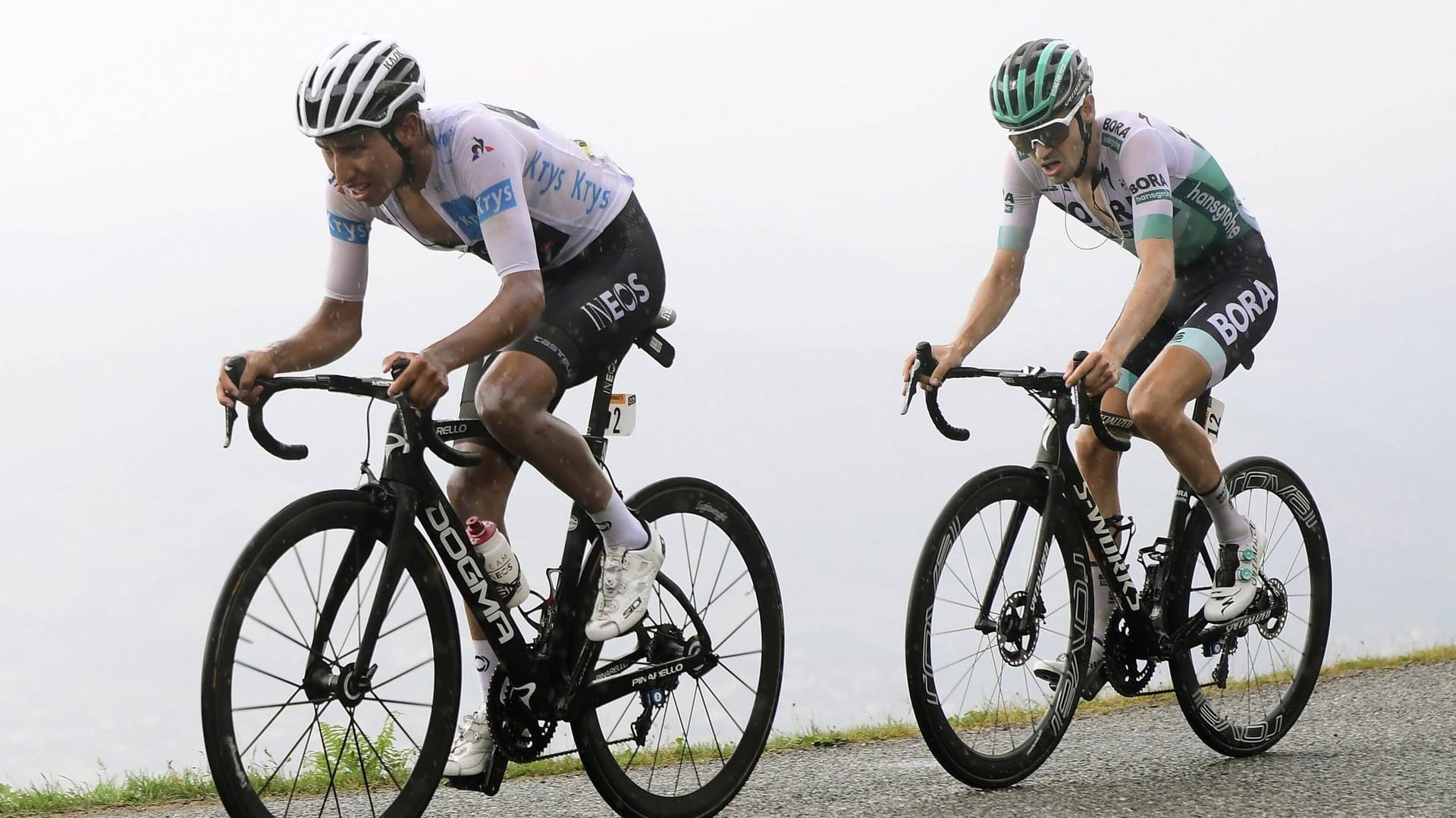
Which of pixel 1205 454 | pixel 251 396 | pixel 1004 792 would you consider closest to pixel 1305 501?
pixel 1205 454

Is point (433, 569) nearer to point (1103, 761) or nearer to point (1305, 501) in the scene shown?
point (1103, 761)

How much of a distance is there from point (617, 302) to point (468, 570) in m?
0.96

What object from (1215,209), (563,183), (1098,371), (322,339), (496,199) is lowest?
(1098,371)

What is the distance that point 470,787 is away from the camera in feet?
14.8

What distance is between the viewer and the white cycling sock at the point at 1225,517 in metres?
5.75

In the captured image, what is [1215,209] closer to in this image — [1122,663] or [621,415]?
[1122,663]

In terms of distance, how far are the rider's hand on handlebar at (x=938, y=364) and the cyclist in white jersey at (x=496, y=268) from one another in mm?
1011

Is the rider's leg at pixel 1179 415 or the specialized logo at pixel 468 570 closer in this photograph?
the specialized logo at pixel 468 570

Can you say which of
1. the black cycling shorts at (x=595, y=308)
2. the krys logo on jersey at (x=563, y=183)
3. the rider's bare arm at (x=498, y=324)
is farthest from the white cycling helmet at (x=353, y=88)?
the black cycling shorts at (x=595, y=308)

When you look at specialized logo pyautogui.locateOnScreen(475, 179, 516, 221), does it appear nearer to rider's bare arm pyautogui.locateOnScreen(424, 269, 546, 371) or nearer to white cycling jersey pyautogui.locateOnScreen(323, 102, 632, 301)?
white cycling jersey pyautogui.locateOnScreen(323, 102, 632, 301)

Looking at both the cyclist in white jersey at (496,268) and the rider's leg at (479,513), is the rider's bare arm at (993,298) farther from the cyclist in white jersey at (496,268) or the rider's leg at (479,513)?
the rider's leg at (479,513)

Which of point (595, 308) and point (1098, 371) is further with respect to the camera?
point (1098, 371)

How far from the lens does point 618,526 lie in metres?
4.53

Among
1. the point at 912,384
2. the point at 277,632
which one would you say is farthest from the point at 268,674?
the point at 912,384
